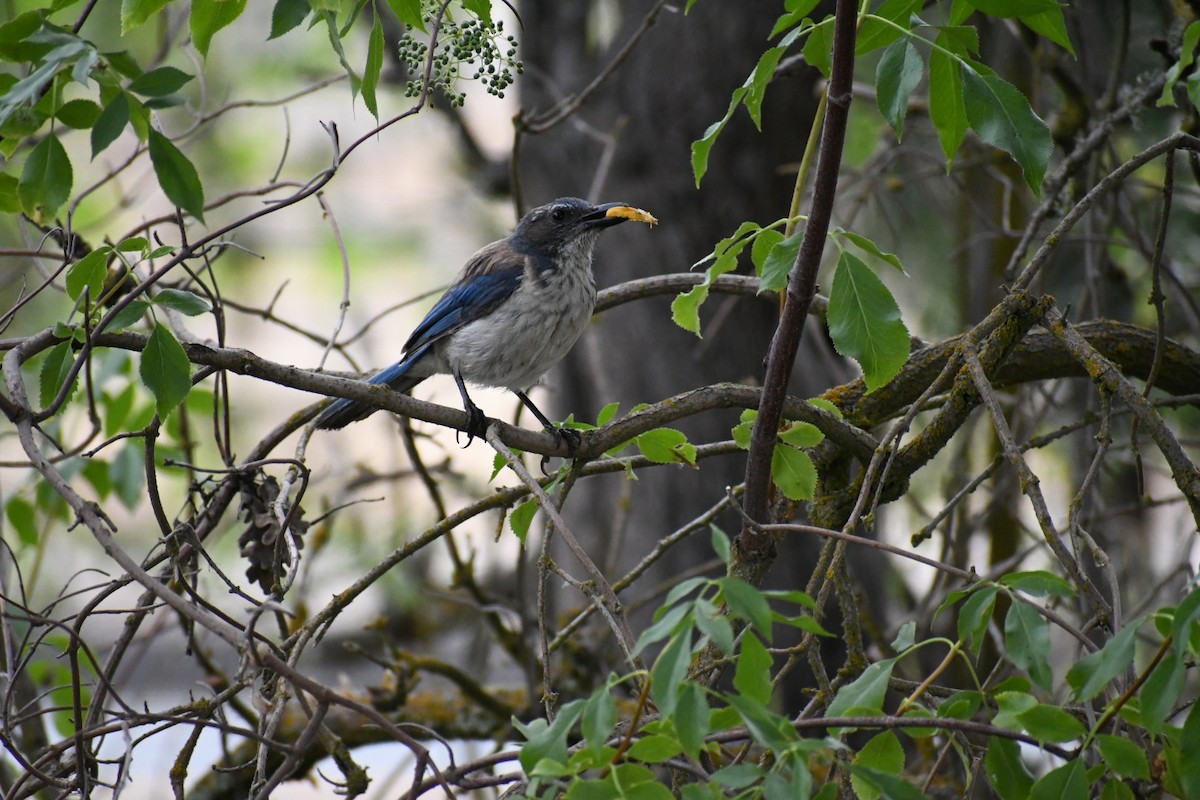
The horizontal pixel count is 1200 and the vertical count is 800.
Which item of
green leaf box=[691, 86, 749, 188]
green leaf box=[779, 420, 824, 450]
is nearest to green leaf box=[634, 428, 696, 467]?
green leaf box=[779, 420, 824, 450]

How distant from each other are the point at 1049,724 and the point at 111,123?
1.77 metres

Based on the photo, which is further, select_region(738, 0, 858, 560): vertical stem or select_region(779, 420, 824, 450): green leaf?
select_region(779, 420, 824, 450): green leaf

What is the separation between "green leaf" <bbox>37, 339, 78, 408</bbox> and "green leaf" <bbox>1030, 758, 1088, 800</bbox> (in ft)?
6.18

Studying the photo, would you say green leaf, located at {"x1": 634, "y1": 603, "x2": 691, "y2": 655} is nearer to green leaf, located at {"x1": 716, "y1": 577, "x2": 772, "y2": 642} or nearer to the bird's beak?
green leaf, located at {"x1": 716, "y1": 577, "x2": 772, "y2": 642}

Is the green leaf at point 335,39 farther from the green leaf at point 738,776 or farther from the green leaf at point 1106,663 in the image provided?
the green leaf at point 1106,663

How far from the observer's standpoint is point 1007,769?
74.2 inches

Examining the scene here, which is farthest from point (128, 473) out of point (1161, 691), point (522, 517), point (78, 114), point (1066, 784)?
point (1161, 691)

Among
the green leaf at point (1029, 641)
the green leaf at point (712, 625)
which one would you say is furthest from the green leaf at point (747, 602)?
the green leaf at point (1029, 641)

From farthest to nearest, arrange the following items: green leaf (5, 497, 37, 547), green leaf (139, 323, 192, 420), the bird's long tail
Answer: green leaf (5, 497, 37, 547), the bird's long tail, green leaf (139, 323, 192, 420)

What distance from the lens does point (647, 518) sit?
6.29m

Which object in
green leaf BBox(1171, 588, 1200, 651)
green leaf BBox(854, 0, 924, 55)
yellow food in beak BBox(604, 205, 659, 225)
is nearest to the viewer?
green leaf BBox(1171, 588, 1200, 651)

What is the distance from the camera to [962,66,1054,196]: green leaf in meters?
2.03

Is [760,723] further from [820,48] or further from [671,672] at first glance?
[820,48]

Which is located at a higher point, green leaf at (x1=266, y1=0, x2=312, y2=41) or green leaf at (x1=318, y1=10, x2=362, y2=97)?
green leaf at (x1=266, y1=0, x2=312, y2=41)
